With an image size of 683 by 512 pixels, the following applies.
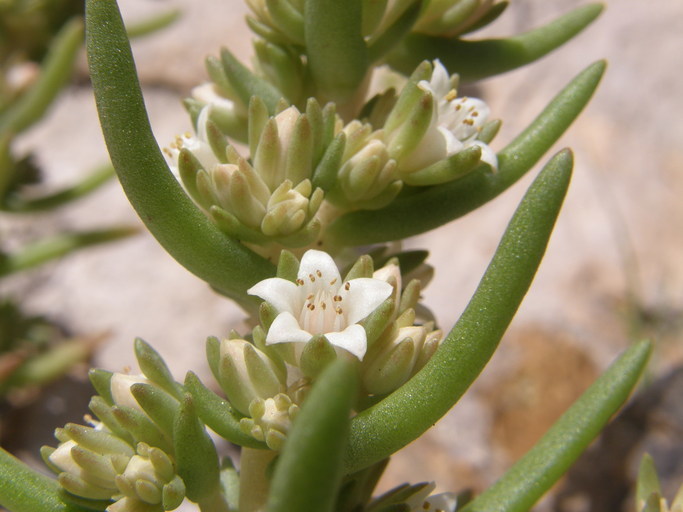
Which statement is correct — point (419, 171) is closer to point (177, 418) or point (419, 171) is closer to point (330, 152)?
point (330, 152)

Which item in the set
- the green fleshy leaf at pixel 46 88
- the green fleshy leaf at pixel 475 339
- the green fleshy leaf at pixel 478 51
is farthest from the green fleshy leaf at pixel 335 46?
the green fleshy leaf at pixel 46 88

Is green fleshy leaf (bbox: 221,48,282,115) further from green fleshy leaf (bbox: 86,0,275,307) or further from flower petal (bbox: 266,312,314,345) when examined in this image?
flower petal (bbox: 266,312,314,345)

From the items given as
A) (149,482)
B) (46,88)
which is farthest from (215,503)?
(46,88)

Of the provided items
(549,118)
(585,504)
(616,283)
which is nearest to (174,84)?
(616,283)

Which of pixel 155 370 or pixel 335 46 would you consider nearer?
pixel 155 370

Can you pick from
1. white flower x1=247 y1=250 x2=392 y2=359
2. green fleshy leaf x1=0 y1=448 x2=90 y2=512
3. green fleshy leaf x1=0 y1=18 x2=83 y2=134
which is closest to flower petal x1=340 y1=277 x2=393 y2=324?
white flower x1=247 y1=250 x2=392 y2=359

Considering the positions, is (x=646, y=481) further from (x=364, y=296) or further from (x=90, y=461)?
(x=90, y=461)
